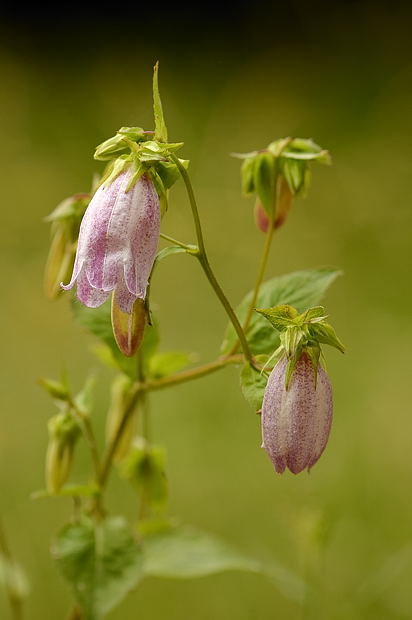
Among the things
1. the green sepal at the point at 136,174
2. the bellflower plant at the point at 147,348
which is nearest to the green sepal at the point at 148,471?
the bellflower plant at the point at 147,348

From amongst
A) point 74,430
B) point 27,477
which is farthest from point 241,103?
point 74,430

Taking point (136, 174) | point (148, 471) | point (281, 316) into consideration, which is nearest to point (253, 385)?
point (281, 316)

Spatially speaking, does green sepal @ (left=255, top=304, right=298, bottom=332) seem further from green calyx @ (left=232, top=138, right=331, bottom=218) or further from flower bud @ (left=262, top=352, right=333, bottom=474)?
green calyx @ (left=232, top=138, right=331, bottom=218)

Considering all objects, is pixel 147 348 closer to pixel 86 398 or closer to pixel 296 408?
pixel 86 398

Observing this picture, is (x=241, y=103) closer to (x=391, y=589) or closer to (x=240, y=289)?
(x=240, y=289)

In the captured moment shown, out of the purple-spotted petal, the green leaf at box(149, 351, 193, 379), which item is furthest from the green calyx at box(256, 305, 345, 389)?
the green leaf at box(149, 351, 193, 379)

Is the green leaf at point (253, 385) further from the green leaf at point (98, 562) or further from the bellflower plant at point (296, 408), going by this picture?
the green leaf at point (98, 562)
